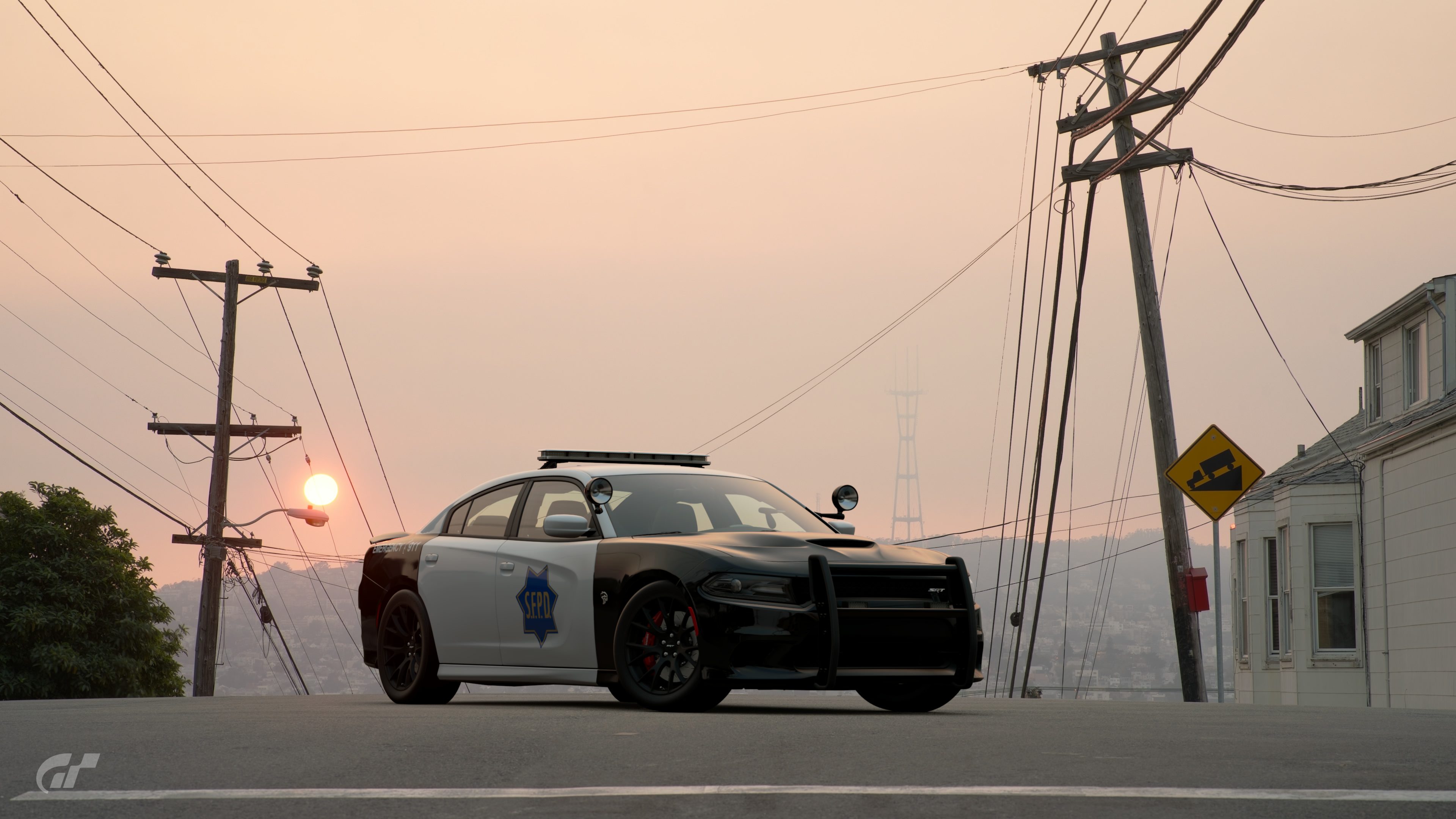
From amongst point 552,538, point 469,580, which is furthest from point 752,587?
point 469,580

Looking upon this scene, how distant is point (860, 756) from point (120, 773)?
2.98 metres

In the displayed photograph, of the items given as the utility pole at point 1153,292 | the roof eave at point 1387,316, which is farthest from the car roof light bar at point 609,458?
the roof eave at point 1387,316

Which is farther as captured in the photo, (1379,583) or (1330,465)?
(1330,465)

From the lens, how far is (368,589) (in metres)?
11.9

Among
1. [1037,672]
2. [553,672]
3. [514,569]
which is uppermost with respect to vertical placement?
[514,569]

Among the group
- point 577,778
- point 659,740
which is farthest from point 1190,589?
point 577,778

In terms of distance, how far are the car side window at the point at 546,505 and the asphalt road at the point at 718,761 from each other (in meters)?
1.45

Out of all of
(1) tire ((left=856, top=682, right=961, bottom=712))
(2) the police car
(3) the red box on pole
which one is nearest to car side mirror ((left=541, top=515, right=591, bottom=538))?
(2) the police car

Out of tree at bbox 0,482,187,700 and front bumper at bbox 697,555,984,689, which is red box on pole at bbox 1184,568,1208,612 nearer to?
front bumper at bbox 697,555,984,689

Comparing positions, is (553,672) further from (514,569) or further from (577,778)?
(577,778)

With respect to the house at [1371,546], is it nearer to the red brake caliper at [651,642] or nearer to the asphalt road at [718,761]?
the asphalt road at [718,761]

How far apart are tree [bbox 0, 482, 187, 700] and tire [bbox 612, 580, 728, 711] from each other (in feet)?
106

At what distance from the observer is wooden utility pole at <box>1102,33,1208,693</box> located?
64.9 feet

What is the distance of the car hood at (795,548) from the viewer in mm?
9219
